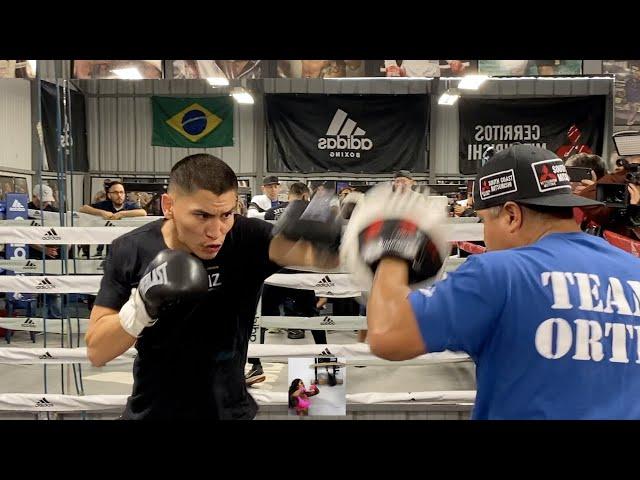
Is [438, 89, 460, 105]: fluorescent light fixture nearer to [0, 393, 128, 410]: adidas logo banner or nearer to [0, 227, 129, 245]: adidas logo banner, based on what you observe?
[0, 227, 129, 245]: adidas logo banner

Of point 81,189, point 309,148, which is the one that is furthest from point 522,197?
point 81,189

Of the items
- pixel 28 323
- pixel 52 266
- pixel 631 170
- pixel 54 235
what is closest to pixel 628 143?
pixel 631 170

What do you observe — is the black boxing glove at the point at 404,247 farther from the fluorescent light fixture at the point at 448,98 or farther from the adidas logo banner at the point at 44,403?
the fluorescent light fixture at the point at 448,98

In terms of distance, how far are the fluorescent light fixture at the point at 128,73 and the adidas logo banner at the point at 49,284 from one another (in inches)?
45.9

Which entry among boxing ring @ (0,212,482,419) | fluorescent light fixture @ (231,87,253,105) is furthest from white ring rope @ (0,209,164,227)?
fluorescent light fixture @ (231,87,253,105)

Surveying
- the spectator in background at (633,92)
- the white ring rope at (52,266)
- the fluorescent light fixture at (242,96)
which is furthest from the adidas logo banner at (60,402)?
the fluorescent light fixture at (242,96)

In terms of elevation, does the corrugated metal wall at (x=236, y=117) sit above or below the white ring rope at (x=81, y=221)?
above

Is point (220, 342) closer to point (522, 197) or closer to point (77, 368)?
point (522, 197)

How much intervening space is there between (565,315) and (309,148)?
430 inches

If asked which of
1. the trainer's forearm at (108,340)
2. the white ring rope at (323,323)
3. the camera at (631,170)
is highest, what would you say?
the camera at (631,170)

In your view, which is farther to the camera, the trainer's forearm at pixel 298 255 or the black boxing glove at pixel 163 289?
the trainer's forearm at pixel 298 255

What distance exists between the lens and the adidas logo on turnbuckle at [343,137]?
11.6 m
